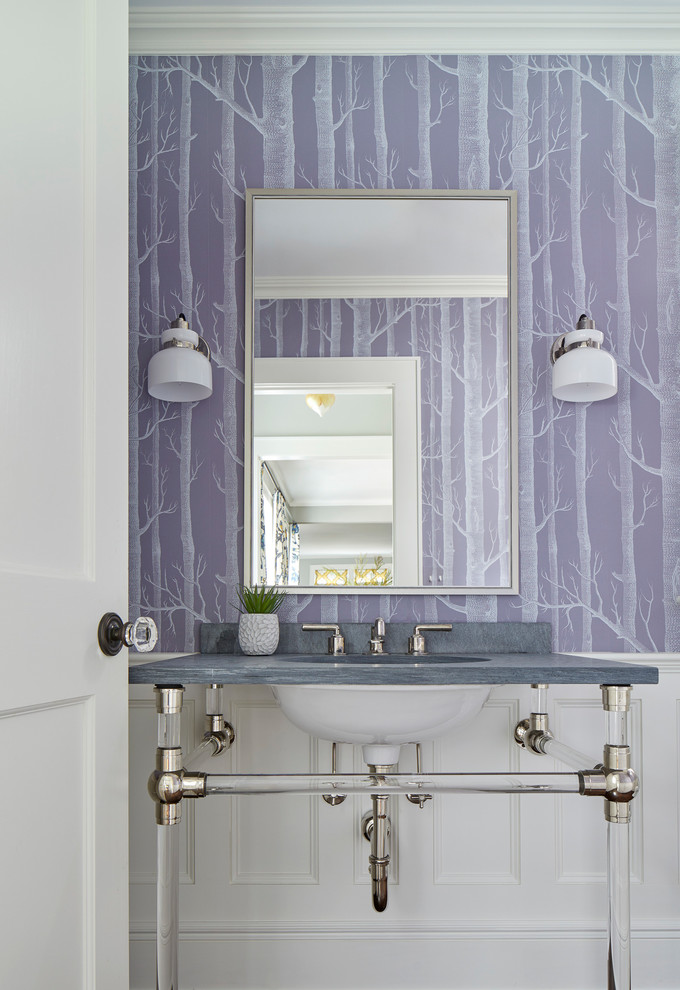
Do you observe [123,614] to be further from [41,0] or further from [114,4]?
[114,4]

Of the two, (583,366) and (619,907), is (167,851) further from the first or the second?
(583,366)

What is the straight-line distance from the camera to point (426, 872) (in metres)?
1.77

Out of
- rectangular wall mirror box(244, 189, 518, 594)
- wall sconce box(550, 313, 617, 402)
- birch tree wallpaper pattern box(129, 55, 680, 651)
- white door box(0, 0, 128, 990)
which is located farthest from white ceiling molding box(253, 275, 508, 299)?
white door box(0, 0, 128, 990)

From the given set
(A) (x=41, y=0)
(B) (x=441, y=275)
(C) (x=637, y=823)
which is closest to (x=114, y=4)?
(A) (x=41, y=0)

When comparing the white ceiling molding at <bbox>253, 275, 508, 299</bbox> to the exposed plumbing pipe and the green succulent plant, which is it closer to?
the green succulent plant

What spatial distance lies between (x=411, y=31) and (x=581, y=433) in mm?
1121

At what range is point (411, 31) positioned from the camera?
1.89 metres

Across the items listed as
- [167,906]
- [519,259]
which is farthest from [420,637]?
[519,259]

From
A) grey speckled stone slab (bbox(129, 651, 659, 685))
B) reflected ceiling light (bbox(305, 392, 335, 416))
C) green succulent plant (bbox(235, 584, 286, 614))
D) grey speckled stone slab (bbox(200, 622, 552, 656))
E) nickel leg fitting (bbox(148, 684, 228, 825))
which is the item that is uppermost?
reflected ceiling light (bbox(305, 392, 335, 416))

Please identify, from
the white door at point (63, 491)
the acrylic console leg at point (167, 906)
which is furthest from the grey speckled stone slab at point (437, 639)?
the white door at point (63, 491)

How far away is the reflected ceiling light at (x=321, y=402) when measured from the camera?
72.4 inches

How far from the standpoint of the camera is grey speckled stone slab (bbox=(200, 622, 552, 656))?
1.79 meters

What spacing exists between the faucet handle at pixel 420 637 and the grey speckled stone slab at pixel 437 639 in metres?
0.03

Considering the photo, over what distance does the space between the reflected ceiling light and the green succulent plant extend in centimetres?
46
